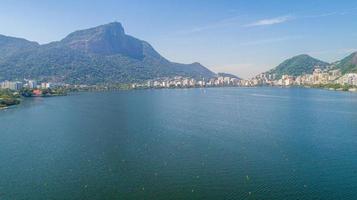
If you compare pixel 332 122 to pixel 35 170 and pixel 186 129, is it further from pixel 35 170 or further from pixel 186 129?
pixel 35 170

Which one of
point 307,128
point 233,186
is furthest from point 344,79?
point 233,186

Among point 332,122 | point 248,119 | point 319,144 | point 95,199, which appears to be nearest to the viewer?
point 95,199

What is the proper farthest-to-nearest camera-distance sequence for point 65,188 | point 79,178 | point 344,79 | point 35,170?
point 344,79, point 35,170, point 79,178, point 65,188

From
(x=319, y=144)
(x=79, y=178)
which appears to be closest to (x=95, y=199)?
(x=79, y=178)

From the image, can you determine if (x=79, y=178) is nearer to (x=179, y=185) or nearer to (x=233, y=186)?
(x=179, y=185)

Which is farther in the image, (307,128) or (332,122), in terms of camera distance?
(332,122)

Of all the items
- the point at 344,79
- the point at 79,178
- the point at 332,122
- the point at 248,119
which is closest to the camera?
the point at 79,178
